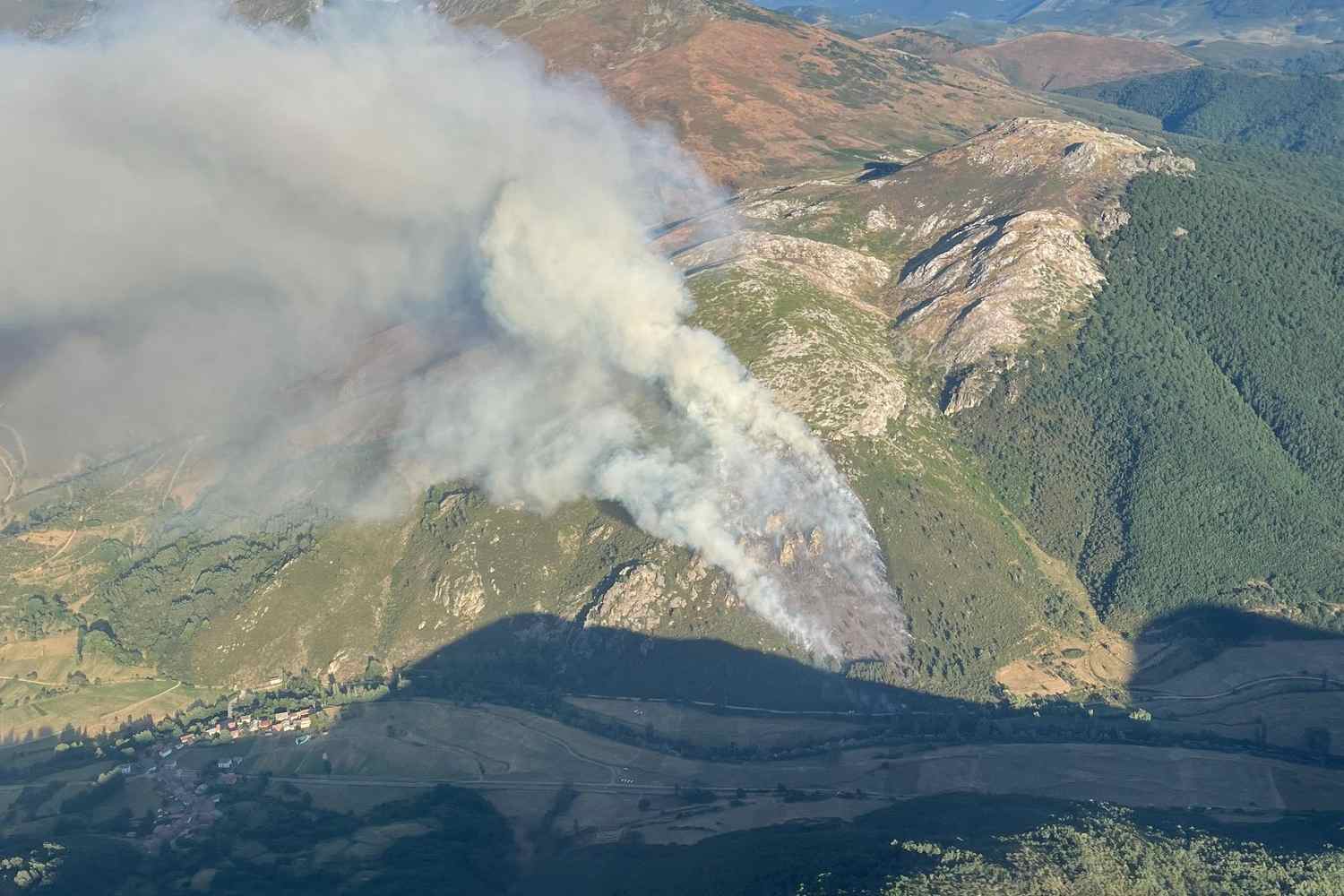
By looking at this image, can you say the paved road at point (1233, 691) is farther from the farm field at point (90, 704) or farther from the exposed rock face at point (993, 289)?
the farm field at point (90, 704)

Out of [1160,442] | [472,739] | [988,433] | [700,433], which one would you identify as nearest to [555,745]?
[472,739]

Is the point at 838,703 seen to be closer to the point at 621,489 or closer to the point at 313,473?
the point at 621,489

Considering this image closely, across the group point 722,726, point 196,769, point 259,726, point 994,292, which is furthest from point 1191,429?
point 196,769

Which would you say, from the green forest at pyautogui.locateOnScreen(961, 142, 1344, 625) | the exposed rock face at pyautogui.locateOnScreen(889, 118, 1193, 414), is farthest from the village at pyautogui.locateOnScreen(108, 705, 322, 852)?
the exposed rock face at pyautogui.locateOnScreen(889, 118, 1193, 414)

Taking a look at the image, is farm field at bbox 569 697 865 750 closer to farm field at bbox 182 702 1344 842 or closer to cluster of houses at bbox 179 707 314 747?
farm field at bbox 182 702 1344 842

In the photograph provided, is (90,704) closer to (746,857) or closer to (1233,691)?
(746,857)
